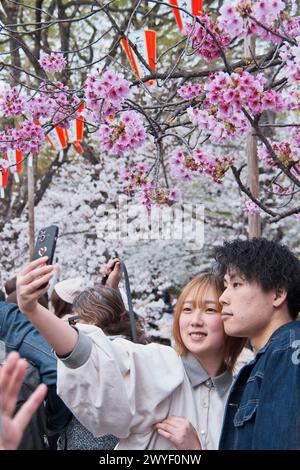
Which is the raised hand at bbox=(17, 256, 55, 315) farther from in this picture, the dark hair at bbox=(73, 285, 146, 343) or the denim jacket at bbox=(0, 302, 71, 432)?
the dark hair at bbox=(73, 285, 146, 343)

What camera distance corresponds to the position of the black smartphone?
1766mm

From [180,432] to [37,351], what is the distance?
2.38 feet

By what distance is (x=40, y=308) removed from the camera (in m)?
1.71

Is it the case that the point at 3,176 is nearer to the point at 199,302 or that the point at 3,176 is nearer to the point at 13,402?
the point at 199,302

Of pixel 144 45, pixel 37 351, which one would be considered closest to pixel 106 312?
pixel 37 351

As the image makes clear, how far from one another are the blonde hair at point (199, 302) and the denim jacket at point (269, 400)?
28 cm

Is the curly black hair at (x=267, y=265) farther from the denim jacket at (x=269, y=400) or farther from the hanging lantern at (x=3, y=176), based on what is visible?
the hanging lantern at (x=3, y=176)

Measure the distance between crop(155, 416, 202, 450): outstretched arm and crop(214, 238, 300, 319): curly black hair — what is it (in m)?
0.49

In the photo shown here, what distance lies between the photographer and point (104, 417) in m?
1.87

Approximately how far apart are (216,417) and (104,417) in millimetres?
457

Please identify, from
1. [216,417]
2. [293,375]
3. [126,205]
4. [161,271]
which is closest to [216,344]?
[216,417]

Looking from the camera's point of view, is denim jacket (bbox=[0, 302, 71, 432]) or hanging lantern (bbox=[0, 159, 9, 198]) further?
hanging lantern (bbox=[0, 159, 9, 198])

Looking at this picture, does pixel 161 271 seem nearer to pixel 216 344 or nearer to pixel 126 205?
pixel 126 205

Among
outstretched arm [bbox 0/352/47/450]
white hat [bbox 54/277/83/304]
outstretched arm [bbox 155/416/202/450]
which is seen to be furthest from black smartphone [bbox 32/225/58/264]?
white hat [bbox 54/277/83/304]
